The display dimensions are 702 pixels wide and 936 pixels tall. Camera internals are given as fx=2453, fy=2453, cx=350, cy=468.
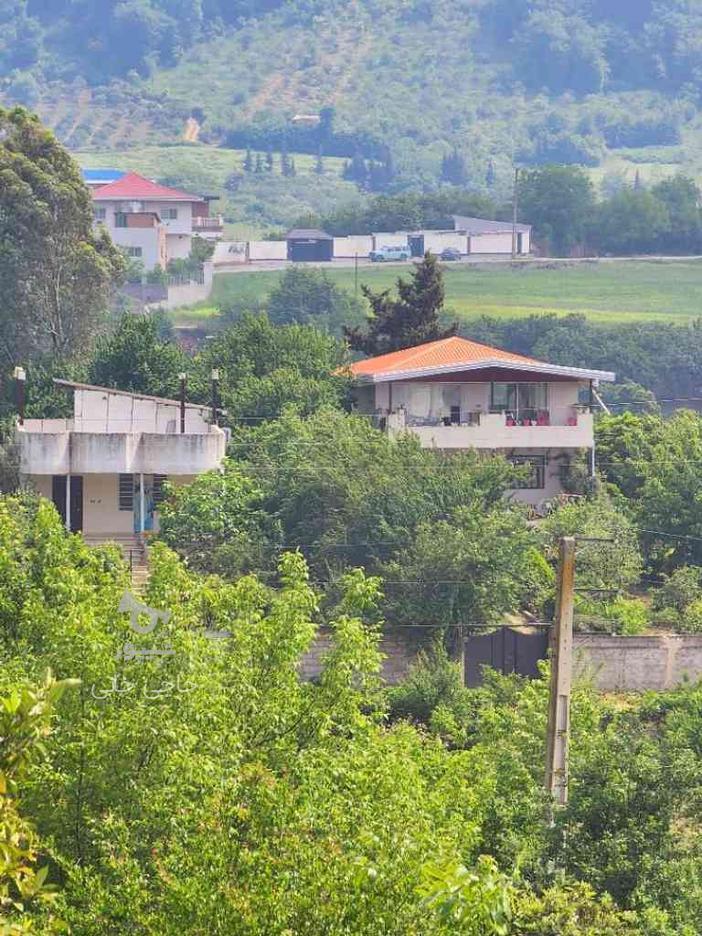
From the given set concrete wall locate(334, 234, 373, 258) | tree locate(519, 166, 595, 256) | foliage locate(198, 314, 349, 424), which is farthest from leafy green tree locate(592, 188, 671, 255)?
foliage locate(198, 314, 349, 424)

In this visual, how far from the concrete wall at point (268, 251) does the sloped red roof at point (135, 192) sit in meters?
5.65

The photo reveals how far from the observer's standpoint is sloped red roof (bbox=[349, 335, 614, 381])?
5559 cm

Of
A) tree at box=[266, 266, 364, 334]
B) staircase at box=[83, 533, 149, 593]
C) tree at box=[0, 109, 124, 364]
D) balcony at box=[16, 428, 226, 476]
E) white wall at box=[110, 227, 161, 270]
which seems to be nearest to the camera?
staircase at box=[83, 533, 149, 593]

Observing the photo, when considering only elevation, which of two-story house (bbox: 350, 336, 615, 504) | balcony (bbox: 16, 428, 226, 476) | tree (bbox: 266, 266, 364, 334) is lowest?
balcony (bbox: 16, 428, 226, 476)

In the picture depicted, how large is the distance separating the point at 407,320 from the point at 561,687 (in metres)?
41.3

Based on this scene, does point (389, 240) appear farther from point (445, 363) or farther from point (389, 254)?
point (445, 363)

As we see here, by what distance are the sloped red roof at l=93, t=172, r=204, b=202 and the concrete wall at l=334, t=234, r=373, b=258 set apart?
1032cm

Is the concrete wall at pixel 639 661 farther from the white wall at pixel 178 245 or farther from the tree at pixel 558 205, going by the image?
the tree at pixel 558 205

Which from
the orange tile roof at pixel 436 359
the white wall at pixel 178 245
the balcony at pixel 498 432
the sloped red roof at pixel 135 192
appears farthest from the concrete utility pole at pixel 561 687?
the white wall at pixel 178 245

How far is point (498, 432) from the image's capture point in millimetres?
54781

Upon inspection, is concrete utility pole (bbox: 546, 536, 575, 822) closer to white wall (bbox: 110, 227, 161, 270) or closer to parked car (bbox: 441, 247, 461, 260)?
white wall (bbox: 110, 227, 161, 270)

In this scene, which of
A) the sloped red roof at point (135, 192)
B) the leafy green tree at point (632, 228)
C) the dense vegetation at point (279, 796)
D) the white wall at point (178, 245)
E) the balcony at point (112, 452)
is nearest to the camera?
the dense vegetation at point (279, 796)

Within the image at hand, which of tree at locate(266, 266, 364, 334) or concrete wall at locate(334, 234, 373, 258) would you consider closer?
tree at locate(266, 266, 364, 334)

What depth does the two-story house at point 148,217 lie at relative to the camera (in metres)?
145
